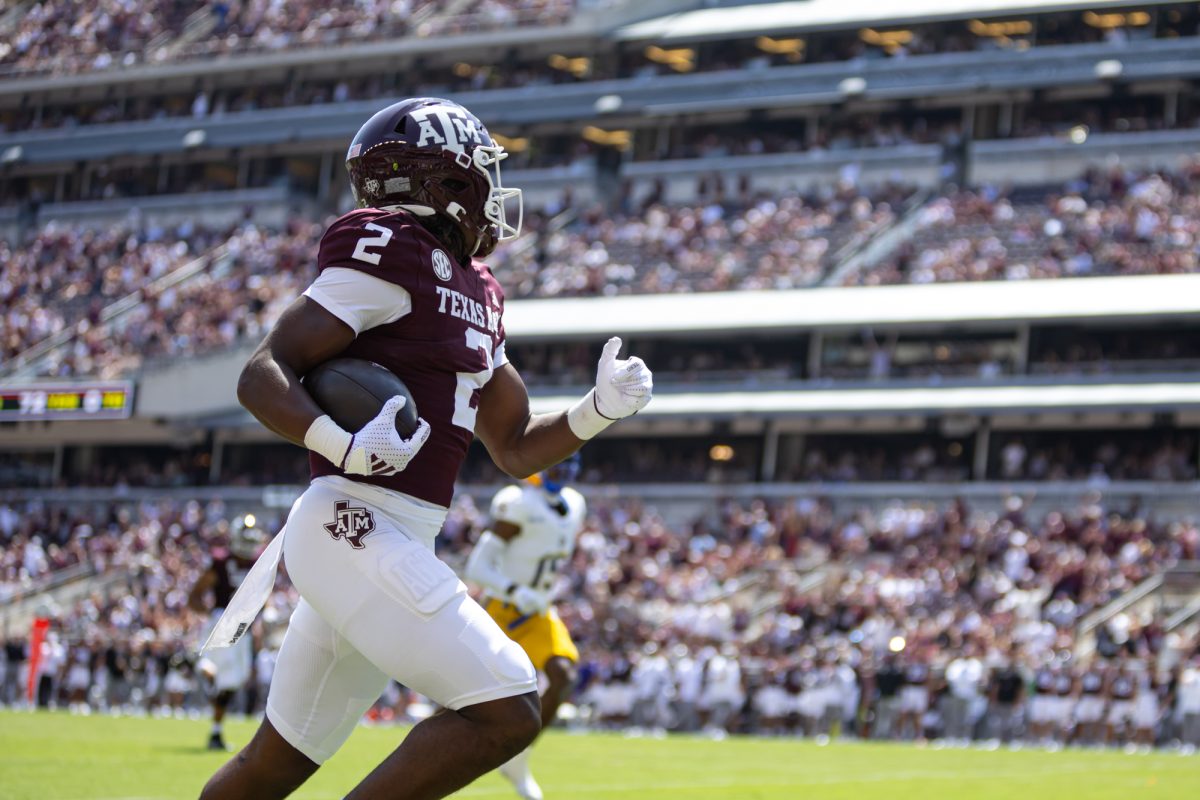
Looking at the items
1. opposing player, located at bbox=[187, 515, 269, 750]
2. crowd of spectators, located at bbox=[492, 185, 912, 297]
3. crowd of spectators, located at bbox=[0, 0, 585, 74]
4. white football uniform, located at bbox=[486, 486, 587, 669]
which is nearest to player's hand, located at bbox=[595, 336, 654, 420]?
white football uniform, located at bbox=[486, 486, 587, 669]

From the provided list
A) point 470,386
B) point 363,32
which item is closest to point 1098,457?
point 363,32

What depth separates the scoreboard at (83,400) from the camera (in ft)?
152

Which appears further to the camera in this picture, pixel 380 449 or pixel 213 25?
pixel 213 25

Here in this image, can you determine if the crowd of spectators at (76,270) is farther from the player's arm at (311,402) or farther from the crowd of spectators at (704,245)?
the player's arm at (311,402)

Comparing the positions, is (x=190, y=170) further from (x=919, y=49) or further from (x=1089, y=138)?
(x=1089, y=138)

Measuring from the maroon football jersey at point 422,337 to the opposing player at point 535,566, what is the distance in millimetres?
6517

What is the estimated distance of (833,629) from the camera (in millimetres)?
28344

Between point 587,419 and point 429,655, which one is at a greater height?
point 587,419

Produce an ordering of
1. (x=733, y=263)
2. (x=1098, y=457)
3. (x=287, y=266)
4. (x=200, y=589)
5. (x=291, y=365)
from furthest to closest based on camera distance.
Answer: (x=287, y=266) → (x=733, y=263) → (x=1098, y=457) → (x=200, y=589) → (x=291, y=365)

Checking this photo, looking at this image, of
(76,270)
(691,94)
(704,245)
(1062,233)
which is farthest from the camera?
(76,270)

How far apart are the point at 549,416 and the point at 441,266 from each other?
766 millimetres

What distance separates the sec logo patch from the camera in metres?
5.66

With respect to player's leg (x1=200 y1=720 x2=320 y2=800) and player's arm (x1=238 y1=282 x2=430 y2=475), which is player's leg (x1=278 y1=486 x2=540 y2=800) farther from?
player's leg (x1=200 y1=720 x2=320 y2=800)

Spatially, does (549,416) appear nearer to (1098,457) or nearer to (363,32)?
(1098,457)
